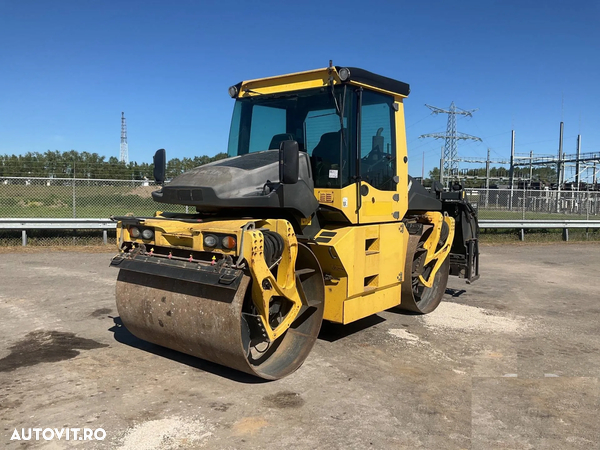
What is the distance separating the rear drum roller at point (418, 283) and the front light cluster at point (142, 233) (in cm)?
325

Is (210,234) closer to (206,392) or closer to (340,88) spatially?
(206,392)

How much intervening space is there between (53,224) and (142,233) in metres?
9.34

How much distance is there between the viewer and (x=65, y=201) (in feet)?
45.8

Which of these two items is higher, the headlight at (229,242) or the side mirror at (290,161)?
the side mirror at (290,161)

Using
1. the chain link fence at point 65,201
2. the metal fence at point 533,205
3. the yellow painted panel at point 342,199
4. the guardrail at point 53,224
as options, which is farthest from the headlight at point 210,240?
the metal fence at point 533,205

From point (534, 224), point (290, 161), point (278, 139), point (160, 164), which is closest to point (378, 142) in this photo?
point (278, 139)

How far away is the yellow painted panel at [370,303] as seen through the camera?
17.4 feet

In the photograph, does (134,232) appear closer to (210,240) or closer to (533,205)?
(210,240)

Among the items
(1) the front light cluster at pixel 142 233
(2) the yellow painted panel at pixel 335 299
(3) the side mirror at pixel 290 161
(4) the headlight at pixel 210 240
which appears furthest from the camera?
(2) the yellow painted panel at pixel 335 299

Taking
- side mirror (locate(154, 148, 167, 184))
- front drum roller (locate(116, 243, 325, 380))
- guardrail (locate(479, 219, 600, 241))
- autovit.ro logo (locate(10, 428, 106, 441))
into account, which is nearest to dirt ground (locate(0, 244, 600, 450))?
autovit.ro logo (locate(10, 428, 106, 441))

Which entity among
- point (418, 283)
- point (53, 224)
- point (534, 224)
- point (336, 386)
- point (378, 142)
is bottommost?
point (336, 386)

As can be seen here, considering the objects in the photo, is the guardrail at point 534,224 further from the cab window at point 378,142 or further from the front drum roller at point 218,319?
the front drum roller at point 218,319

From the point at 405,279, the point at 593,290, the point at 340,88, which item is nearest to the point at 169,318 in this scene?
the point at 340,88

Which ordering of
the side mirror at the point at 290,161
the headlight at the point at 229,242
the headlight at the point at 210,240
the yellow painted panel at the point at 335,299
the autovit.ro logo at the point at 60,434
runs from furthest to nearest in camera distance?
the yellow painted panel at the point at 335,299 → the side mirror at the point at 290,161 → the headlight at the point at 210,240 → the headlight at the point at 229,242 → the autovit.ro logo at the point at 60,434
